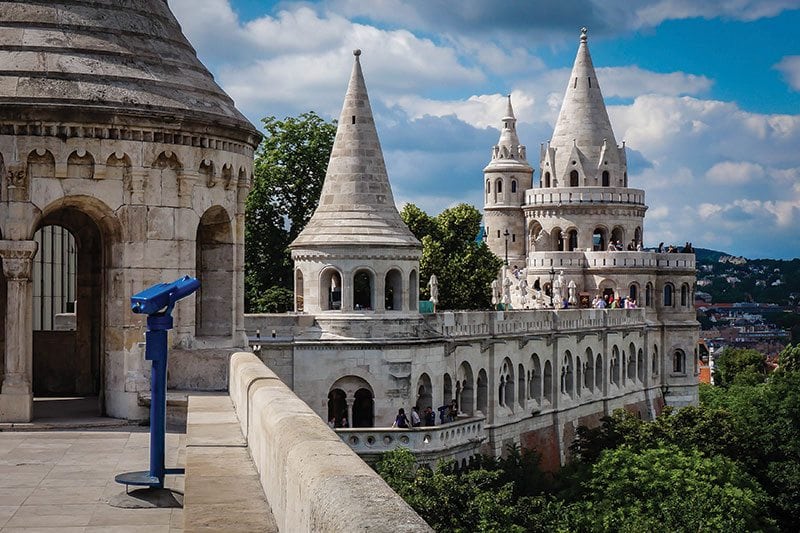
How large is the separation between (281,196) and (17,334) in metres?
48.5

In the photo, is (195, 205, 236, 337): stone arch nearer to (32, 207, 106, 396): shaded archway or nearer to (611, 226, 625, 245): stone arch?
(32, 207, 106, 396): shaded archway

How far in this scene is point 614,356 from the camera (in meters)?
72.2

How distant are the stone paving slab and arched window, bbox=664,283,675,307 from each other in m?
68.4

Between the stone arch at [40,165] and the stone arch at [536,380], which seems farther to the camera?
the stone arch at [536,380]

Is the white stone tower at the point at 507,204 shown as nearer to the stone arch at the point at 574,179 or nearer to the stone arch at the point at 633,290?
the stone arch at the point at 574,179

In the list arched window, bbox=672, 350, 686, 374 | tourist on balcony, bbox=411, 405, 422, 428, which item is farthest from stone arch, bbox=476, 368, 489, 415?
arched window, bbox=672, 350, 686, 374

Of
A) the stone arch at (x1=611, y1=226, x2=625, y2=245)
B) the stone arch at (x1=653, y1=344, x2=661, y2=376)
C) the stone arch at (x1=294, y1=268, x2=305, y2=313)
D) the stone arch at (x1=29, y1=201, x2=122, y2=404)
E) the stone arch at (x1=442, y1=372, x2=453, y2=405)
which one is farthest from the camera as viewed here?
the stone arch at (x1=611, y1=226, x2=625, y2=245)

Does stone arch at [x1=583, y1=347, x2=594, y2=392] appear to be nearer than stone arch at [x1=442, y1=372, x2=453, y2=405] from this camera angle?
No

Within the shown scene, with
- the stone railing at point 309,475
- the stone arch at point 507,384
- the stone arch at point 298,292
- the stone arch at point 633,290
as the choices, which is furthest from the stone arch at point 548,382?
the stone railing at point 309,475

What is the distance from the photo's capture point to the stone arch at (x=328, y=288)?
44.7 m

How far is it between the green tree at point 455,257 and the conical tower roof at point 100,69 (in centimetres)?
5365

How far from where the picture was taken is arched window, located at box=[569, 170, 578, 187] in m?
85.7

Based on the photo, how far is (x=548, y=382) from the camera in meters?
60.9

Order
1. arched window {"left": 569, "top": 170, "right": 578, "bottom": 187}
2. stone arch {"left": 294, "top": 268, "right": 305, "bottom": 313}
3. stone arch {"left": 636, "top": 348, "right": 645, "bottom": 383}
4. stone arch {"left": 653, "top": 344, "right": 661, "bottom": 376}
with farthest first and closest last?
1. arched window {"left": 569, "top": 170, "right": 578, "bottom": 187}
2. stone arch {"left": 653, "top": 344, "right": 661, "bottom": 376}
3. stone arch {"left": 636, "top": 348, "right": 645, "bottom": 383}
4. stone arch {"left": 294, "top": 268, "right": 305, "bottom": 313}
